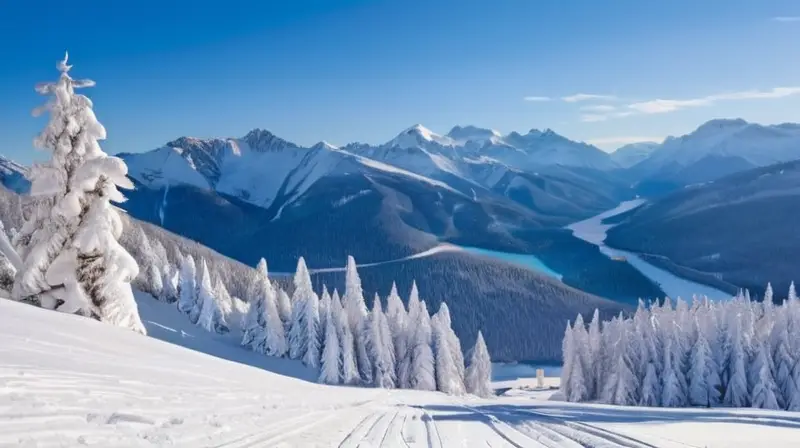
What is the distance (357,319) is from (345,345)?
4.40 meters

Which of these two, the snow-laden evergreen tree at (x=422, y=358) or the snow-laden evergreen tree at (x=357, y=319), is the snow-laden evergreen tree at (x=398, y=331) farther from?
the snow-laden evergreen tree at (x=357, y=319)

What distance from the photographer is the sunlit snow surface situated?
414 inches

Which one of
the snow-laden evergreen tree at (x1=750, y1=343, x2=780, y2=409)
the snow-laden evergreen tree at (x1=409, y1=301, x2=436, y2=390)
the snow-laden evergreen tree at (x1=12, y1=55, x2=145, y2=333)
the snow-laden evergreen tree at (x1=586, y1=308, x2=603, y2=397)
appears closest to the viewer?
the snow-laden evergreen tree at (x1=12, y1=55, x2=145, y2=333)

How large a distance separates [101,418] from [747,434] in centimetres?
1620

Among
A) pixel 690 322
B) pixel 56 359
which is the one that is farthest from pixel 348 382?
pixel 56 359

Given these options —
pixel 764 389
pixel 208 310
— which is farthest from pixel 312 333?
pixel 764 389

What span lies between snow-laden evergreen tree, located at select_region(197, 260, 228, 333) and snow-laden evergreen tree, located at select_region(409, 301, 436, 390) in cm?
2784

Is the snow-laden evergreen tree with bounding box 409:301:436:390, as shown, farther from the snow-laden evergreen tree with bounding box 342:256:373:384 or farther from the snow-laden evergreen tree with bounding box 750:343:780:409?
the snow-laden evergreen tree with bounding box 750:343:780:409

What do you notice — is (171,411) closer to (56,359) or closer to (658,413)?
(56,359)

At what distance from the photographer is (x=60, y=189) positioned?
961 inches

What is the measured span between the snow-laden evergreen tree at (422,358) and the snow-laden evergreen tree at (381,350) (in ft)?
7.57

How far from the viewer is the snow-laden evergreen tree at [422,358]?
203 feet

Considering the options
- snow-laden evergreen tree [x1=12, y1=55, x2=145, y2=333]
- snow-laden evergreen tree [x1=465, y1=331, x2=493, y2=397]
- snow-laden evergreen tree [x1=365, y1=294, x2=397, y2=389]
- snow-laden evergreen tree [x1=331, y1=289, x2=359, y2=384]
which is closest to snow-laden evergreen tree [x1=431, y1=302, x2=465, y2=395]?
snow-laden evergreen tree [x1=465, y1=331, x2=493, y2=397]

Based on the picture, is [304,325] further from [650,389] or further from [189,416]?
[189,416]
